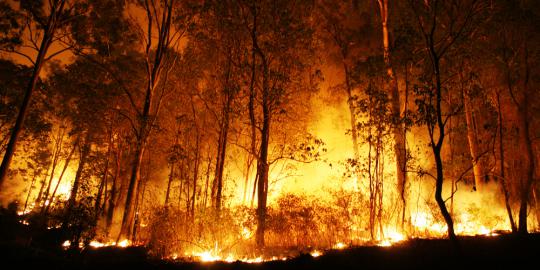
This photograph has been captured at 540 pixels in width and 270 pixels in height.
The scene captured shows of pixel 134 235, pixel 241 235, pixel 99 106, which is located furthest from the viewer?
pixel 99 106

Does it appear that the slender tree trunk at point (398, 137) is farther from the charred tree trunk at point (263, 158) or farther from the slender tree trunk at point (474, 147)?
the charred tree trunk at point (263, 158)

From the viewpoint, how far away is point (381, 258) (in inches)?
282

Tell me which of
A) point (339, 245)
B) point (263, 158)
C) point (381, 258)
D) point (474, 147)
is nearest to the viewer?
point (381, 258)

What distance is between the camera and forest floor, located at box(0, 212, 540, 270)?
22.1ft

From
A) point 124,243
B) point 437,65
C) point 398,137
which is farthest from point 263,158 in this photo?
point 124,243

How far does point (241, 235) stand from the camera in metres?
8.72

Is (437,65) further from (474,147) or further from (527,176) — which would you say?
(474,147)

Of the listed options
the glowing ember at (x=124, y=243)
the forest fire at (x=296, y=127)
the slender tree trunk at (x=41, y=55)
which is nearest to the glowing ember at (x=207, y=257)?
the forest fire at (x=296, y=127)

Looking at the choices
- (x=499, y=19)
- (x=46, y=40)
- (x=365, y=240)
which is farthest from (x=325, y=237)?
(x=46, y=40)

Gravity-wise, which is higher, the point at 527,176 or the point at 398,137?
the point at 398,137

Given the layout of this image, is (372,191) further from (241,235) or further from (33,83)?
(33,83)

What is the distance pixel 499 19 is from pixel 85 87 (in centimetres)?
1422

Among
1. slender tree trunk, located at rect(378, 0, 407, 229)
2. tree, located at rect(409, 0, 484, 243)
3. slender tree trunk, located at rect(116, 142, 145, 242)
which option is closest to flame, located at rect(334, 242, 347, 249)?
slender tree trunk, located at rect(378, 0, 407, 229)

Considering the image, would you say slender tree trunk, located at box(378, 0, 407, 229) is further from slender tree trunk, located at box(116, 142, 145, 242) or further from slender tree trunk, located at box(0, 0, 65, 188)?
slender tree trunk, located at box(0, 0, 65, 188)
